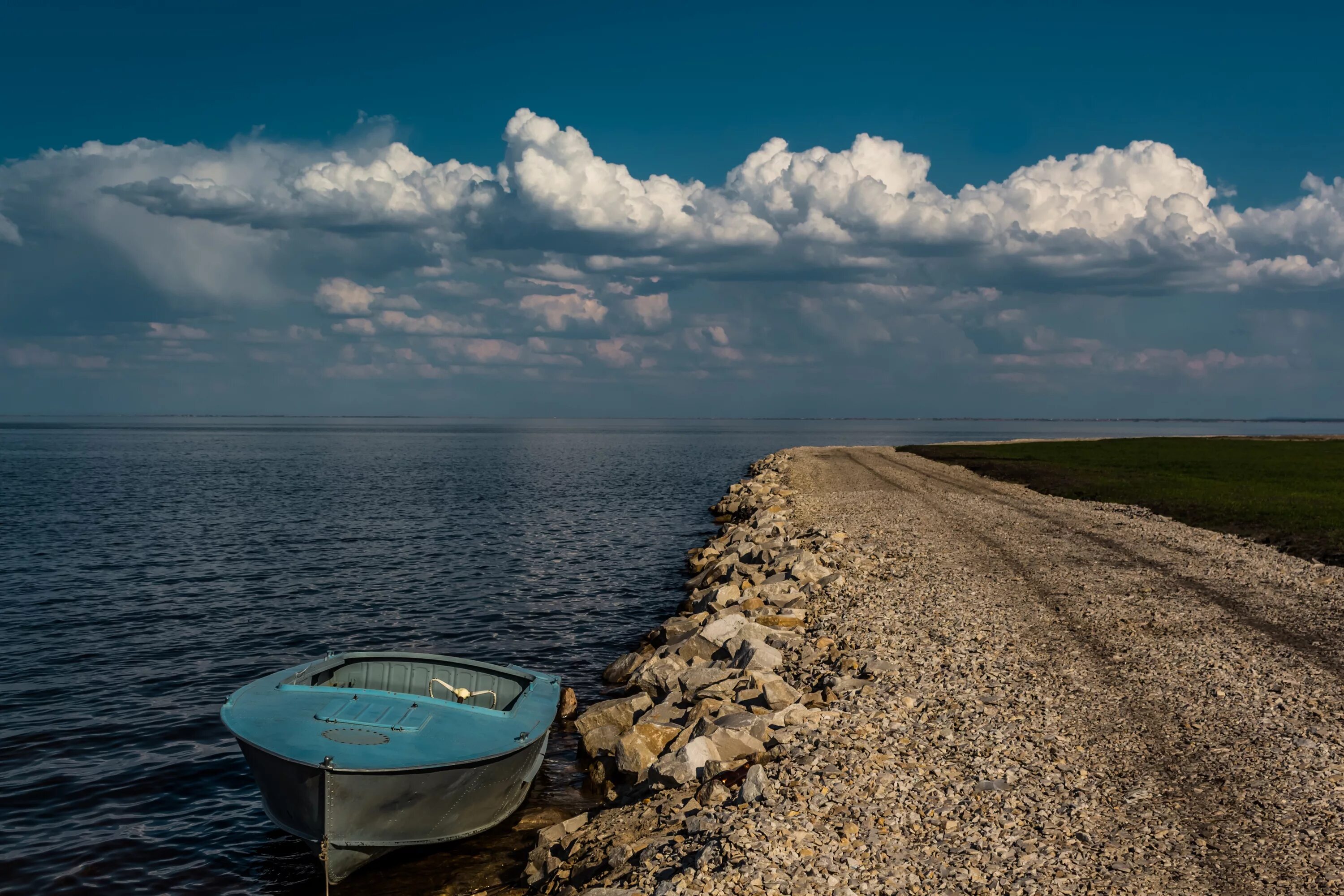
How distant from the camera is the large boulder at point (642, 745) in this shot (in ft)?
43.9

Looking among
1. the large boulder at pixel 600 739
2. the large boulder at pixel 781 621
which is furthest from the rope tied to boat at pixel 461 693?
the large boulder at pixel 781 621

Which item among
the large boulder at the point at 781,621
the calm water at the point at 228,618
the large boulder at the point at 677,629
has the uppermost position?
the large boulder at the point at 781,621

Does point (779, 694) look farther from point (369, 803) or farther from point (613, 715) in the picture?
point (369, 803)

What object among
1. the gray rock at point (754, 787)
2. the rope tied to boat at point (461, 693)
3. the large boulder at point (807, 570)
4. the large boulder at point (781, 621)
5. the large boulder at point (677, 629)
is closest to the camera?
the gray rock at point (754, 787)

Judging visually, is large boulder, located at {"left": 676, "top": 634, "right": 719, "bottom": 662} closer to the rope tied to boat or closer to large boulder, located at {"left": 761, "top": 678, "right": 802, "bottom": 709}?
large boulder, located at {"left": 761, "top": 678, "right": 802, "bottom": 709}

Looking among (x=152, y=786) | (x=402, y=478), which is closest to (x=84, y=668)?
(x=152, y=786)

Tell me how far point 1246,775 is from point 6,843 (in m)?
Answer: 17.2

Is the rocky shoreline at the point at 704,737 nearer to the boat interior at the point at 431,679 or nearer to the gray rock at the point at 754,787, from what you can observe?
the gray rock at the point at 754,787

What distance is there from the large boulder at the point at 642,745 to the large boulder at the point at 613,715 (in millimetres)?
1690

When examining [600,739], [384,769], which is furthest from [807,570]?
[384,769]

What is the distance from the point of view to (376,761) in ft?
37.8

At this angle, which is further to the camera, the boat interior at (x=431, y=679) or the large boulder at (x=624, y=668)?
the large boulder at (x=624, y=668)

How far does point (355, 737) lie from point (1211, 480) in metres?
51.4

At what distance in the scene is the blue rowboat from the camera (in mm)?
11328
